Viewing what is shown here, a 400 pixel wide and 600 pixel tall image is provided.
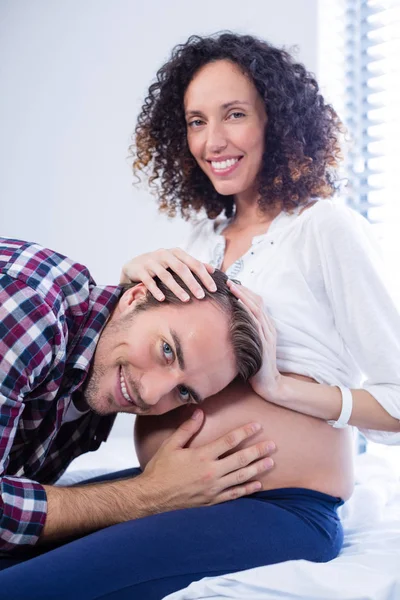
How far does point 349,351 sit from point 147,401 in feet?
1.61

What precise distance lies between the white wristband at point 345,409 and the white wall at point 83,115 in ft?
6.22

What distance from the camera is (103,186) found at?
3.49m

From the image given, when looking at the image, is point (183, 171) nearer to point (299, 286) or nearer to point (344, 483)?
point (299, 286)

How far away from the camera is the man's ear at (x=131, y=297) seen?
1423mm

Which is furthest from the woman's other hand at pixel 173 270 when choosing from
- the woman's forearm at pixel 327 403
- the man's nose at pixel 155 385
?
the woman's forearm at pixel 327 403

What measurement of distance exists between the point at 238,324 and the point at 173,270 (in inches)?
6.8

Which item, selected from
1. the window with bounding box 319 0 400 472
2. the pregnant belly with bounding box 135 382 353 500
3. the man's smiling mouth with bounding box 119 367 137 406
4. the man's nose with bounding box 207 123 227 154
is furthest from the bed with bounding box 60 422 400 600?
the window with bounding box 319 0 400 472

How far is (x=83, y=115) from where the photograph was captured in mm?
3559

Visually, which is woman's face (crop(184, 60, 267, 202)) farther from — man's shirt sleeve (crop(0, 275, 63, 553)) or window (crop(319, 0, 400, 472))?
window (crop(319, 0, 400, 472))

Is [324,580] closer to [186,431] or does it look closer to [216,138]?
[186,431]

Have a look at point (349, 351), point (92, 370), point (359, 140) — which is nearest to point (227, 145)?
point (349, 351)

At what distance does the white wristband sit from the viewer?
1466mm

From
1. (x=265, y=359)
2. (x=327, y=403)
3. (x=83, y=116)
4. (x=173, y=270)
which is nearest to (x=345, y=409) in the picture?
(x=327, y=403)

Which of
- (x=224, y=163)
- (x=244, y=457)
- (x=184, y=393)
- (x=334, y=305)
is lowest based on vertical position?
(x=244, y=457)
